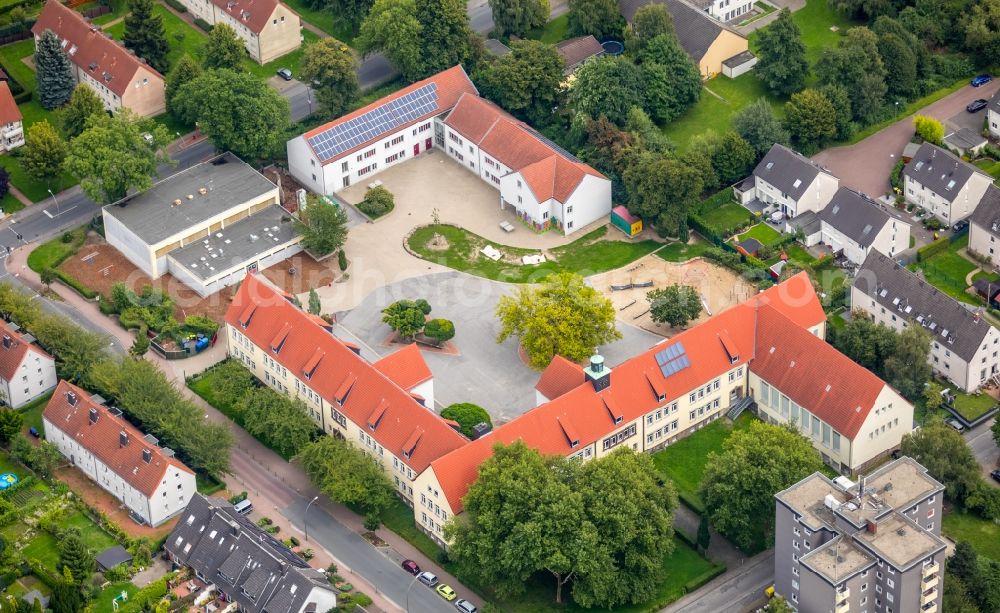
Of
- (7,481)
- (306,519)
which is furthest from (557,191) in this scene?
(7,481)

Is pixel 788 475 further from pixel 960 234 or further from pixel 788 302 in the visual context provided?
pixel 960 234

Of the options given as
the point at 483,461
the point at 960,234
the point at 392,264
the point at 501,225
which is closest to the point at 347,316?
the point at 392,264

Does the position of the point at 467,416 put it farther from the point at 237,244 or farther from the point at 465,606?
the point at 237,244

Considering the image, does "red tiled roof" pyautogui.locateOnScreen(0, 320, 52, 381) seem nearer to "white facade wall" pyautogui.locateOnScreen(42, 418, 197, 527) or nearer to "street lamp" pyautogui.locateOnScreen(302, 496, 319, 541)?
"white facade wall" pyautogui.locateOnScreen(42, 418, 197, 527)

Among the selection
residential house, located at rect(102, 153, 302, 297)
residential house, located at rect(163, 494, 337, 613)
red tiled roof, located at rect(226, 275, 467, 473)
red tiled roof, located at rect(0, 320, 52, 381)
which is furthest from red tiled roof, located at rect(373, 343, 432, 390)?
red tiled roof, located at rect(0, 320, 52, 381)

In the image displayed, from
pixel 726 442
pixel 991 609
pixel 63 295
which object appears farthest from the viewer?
pixel 63 295

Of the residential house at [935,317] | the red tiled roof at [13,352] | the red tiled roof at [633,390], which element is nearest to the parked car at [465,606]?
the red tiled roof at [633,390]

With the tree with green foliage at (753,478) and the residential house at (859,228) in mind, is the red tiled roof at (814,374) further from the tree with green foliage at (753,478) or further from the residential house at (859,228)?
the residential house at (859,228)
